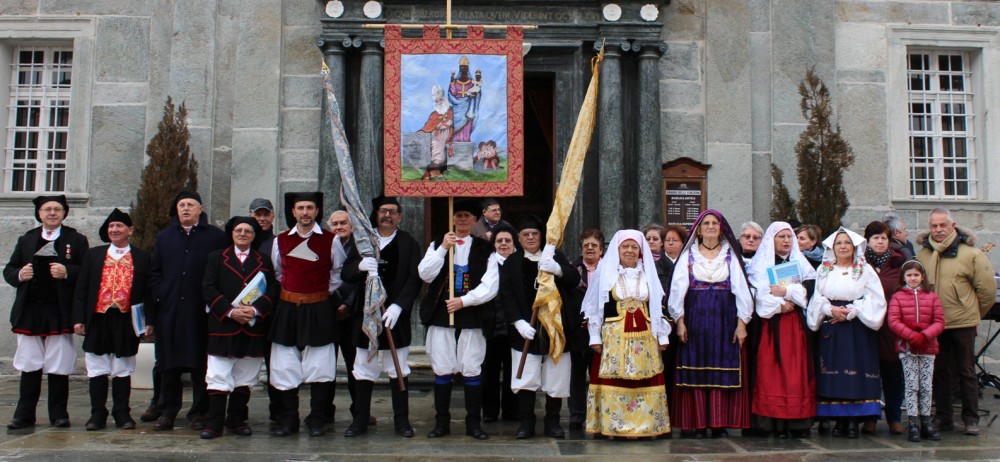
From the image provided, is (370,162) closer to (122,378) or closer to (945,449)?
(122,378)

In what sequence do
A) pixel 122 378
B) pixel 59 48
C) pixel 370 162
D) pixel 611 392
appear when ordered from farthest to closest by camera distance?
pixel 59 48 → pixel 370 162 → pixel 122 378 → pixel 611 392

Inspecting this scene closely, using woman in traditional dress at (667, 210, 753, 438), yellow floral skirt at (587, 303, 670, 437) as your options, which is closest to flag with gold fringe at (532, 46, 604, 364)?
yellow floral skirt at (587, 303, 670, 437)

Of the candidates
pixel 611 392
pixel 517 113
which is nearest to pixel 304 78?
pixel 517 113

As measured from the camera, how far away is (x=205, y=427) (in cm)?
714

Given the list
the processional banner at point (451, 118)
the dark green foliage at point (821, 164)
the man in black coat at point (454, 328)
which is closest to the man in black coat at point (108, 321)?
the processional banner at point (451, 118)

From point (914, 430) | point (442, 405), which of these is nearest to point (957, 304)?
point (914, 430)

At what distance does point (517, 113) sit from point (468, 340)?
200 centimetres

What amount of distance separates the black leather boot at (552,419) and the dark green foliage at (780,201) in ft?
15.7

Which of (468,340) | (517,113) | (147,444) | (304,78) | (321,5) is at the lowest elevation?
(147,444)

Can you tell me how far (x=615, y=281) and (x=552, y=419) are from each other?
1231 millimetres

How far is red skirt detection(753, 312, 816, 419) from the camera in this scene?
7219mm

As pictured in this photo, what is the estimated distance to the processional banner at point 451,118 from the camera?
7691 millimetres

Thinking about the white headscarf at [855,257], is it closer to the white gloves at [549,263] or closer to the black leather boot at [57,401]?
the white gloves at [549,263]

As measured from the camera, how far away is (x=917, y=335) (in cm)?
728
